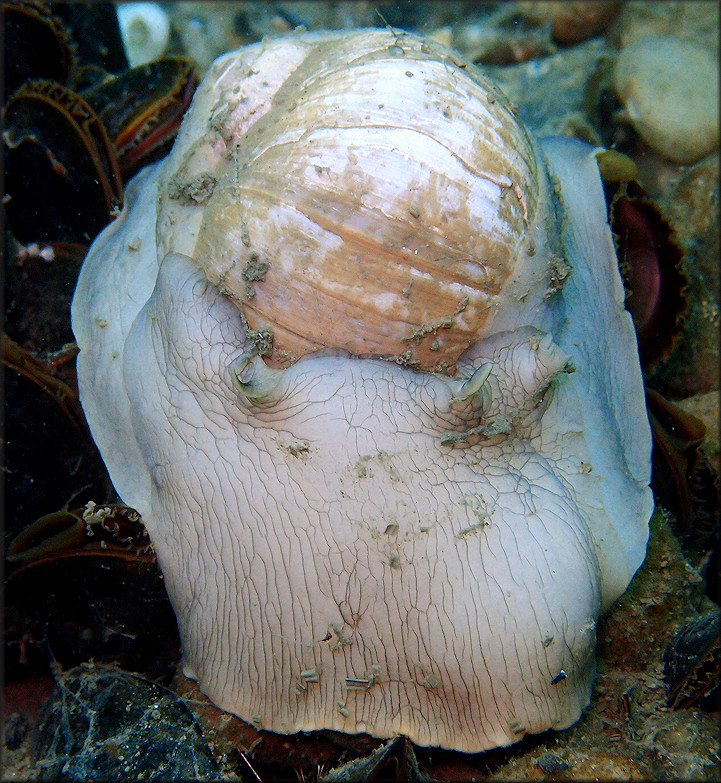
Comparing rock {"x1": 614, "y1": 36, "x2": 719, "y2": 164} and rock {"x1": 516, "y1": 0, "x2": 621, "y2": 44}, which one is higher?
rock {"x1": 516, "y1": 0, "x2": 621, "y2": 44}

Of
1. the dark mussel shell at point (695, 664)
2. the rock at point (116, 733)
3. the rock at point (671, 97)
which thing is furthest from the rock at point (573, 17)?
the rock at point (116, 733)

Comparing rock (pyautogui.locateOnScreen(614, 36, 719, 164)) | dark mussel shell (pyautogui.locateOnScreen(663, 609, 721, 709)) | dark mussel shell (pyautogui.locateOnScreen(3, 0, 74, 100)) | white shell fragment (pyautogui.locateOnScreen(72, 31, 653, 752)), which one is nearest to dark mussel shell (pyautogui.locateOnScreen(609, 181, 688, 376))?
white shell fragment (pyautogui.locateOnScreen(72, 31, 653, 752))

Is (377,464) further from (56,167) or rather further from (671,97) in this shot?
(671,97)

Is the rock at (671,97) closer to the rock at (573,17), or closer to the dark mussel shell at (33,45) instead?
the rock at (573,17)

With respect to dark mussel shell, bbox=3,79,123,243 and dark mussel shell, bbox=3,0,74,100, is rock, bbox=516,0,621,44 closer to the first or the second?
dark mussel shell, bbox=3,0,74,100

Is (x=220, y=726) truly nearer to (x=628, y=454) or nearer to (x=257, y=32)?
(x=628, y=454)

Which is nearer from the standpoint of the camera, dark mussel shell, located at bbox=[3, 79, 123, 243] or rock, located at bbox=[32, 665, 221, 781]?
rock, located at bbox=[32, 665, 221, 781]

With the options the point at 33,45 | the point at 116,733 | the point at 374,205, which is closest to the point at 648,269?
the point at 374,205
